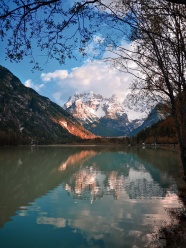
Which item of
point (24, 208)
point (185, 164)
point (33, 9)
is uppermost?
point (33, 9)

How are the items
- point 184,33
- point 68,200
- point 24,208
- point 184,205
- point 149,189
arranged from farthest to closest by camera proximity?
point 149,189 < point 68,200 < point 24,208 < point 184,205 < point 184,33

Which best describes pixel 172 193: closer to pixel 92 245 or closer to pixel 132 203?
pixel 132 203

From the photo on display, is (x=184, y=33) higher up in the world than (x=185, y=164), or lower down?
higher up

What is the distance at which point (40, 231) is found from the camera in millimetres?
16859

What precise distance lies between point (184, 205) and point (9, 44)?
18466mm

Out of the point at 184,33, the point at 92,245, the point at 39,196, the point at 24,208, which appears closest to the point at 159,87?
the point at 184,33

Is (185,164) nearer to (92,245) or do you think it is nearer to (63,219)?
(92,245)

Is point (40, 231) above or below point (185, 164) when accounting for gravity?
below

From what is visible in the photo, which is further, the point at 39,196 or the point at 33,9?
the point at 39,196

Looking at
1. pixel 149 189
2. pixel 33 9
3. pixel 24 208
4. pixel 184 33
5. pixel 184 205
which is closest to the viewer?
pixel 33 9

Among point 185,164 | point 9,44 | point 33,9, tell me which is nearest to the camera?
point 33,9

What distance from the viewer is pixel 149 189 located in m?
32.4

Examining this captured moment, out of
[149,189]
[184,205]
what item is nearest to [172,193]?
[149,189]

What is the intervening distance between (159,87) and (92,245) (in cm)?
986
